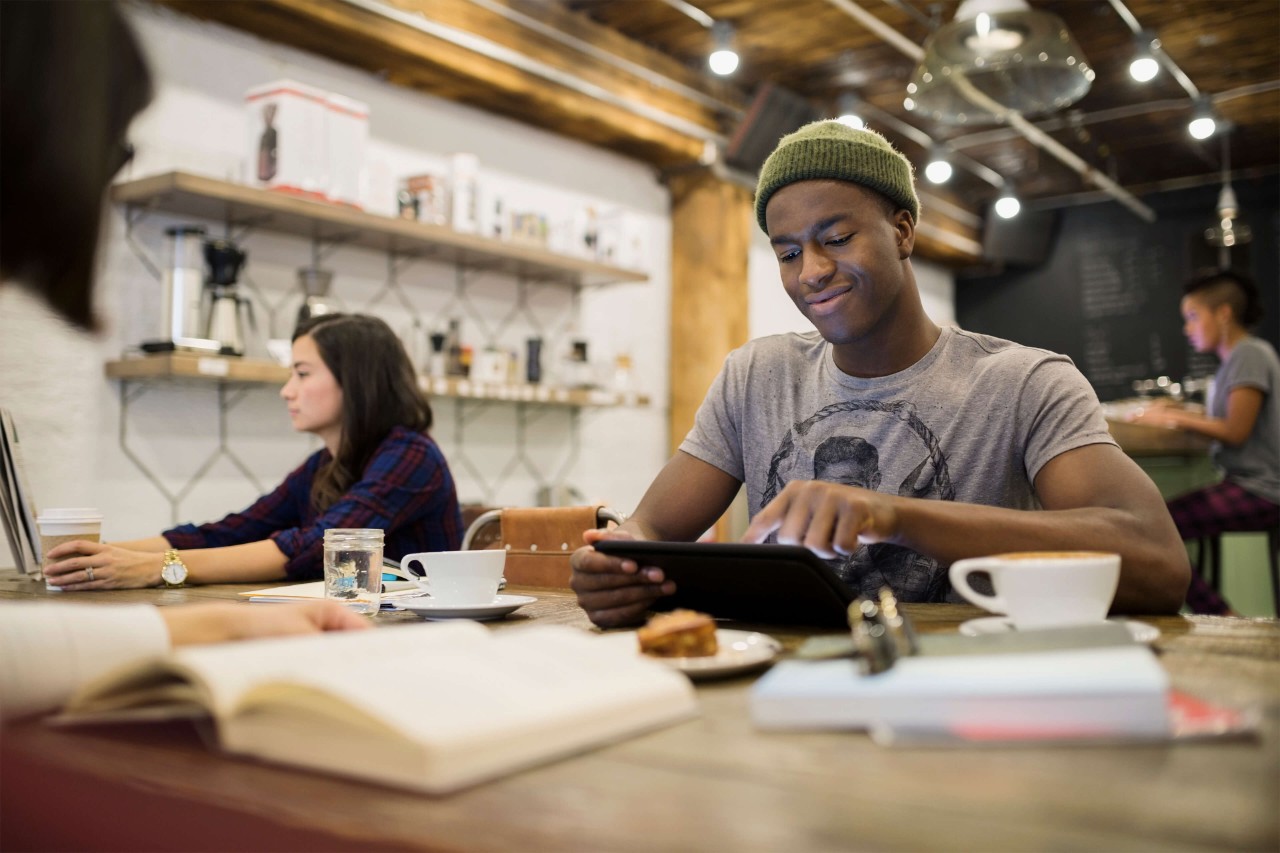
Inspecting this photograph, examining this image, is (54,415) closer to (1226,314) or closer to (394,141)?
(394,141)

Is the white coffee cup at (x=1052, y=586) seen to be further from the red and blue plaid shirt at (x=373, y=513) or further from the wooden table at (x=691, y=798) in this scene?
the red and blue plaid shirt at (x=373, y=513)

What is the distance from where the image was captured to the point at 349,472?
8.47ft

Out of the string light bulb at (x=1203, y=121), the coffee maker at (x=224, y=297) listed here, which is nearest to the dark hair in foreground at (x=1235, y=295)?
the string light bulb at (x=1203, y=121)

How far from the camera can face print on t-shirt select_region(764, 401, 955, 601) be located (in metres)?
1.64

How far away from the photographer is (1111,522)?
51.6 inches

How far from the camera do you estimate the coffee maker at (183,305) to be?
318 cm

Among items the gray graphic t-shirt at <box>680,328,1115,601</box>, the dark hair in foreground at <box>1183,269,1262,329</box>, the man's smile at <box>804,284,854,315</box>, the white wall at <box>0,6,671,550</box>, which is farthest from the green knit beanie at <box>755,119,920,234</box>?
the dark hair in foreground at <box>1183,269,1262,329</box>

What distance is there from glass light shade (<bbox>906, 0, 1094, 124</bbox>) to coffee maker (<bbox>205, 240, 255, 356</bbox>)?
2326 mm

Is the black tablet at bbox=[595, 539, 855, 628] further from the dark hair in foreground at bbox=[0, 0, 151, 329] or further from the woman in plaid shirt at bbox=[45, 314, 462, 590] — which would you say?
the woman in plaid shirt at bbox=[45, 314, 462, 590]

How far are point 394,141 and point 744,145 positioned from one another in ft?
6.09

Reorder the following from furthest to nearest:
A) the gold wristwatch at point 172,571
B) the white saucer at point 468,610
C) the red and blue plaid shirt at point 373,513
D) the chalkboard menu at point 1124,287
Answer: the chalkboard menu at point 1124,287
the red and blue plaid shirt at point 373,513
the gold wristwatch at point 172,571
the white saucer at point 468,610

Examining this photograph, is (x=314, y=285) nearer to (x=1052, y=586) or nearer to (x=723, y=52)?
(x=723, y=52)

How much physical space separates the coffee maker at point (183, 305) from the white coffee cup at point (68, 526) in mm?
1113

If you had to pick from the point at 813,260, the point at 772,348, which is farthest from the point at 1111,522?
the point at 772,348
